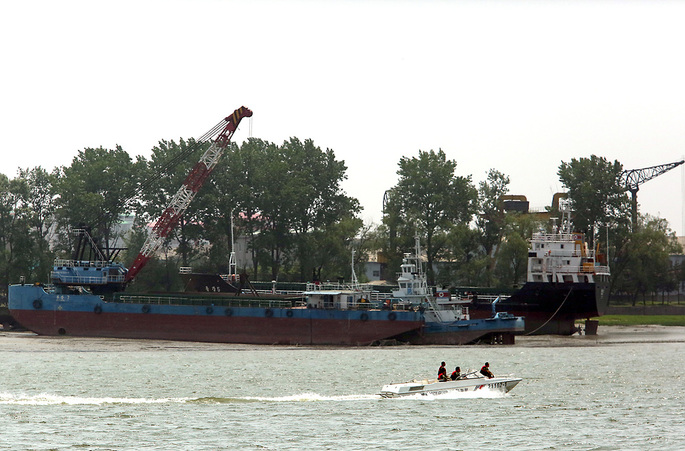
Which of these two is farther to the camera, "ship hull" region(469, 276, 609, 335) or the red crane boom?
the red crane boom

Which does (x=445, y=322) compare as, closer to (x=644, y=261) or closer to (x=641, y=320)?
(x=641, y=320)

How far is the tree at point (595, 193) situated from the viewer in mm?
117250

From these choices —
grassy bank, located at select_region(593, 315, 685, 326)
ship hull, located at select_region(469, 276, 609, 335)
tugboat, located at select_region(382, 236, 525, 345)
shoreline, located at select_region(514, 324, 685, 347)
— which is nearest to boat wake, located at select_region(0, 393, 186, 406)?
tugboat, located at select_region(382, 236, 525, 345)

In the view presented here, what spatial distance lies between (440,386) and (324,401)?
5.42 meters

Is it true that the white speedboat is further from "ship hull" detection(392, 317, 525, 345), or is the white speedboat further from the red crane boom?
the red crane boom

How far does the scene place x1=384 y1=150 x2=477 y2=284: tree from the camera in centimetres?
11375

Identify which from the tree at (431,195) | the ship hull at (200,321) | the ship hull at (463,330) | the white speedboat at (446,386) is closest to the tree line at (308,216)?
the tree at (431,195)

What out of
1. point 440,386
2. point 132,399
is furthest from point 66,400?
point 440,386

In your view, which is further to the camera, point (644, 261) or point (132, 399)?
point (644, 261)

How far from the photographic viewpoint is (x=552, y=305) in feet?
268

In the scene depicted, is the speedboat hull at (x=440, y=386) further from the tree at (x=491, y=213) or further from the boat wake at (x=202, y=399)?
the tree at (x=491, y=213)

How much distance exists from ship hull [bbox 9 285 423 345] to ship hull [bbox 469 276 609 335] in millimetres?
14293

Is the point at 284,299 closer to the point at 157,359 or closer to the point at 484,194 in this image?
the point at 157,359

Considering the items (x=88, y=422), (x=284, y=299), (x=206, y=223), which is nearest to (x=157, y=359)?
(x=284, y=299)
